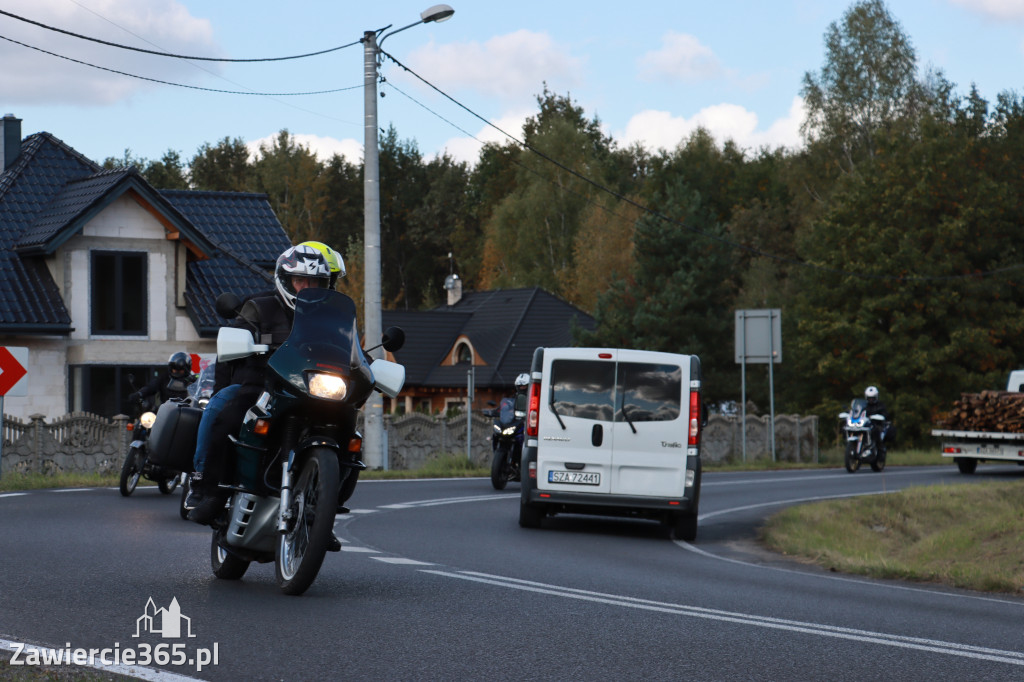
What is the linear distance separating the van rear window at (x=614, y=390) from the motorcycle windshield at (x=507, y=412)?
22.3 ft

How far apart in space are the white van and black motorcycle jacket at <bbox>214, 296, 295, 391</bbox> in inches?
291

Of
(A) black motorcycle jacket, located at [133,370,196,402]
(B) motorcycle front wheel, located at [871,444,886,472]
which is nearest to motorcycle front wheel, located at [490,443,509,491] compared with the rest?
(A) black motorcycle jacket, located at [133,370,196,402]

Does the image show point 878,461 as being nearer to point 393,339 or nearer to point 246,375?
point 393,339

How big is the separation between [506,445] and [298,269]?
Answer: 1440 cm

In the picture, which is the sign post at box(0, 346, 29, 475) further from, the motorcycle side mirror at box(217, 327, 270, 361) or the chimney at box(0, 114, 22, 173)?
the chimney at box(0, 114, 22, 173)

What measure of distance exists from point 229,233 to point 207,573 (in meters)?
29.6

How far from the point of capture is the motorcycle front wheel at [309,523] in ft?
25.6

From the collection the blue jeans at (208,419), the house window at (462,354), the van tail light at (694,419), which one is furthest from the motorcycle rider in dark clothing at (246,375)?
the house window at (462,354)

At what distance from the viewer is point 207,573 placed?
9.55 m

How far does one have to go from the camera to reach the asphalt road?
659 centimetres

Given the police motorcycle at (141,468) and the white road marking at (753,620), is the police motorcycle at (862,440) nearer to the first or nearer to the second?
the police motorcycle at (141,468)

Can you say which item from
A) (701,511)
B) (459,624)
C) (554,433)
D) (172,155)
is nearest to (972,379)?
(701,511)

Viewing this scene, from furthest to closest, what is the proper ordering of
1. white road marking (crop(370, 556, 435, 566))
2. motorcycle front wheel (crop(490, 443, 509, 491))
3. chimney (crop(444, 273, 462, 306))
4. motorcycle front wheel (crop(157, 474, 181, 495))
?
chimney (crop(444, 273, 462, 306)) < motorcycle front wheel (crop(490, 443, 509, 491)) < motorcycle front wheel (crop(157, 474, 181, 495)) < white road marking (crop(370, 556, 435, 566))

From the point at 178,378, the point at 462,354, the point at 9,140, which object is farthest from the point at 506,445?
the point at 462,354
